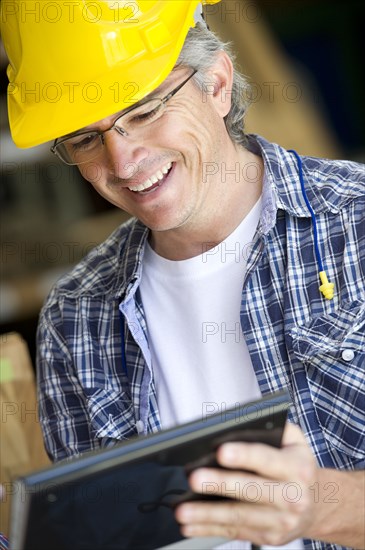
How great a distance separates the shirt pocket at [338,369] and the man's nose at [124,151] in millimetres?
487

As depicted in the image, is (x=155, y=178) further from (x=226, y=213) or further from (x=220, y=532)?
(x=220, y=532)

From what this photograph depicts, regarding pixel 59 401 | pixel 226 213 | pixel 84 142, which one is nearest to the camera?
pixel 84 142

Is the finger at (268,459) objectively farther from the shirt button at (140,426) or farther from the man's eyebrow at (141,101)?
the man's eyebrow at (141,101)

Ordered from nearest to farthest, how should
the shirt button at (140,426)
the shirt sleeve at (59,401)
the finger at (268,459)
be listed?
the finger at (268,459), the shirt button at (140,426), the shirt sleeve at (59,401)

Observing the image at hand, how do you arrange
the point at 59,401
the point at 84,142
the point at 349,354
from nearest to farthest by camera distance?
the point at 349,354 → the point at 84,142 → the point at 59,401

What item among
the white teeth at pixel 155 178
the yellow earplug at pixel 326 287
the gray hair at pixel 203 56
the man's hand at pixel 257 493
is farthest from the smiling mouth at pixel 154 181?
the man's hand at pixel 257 493

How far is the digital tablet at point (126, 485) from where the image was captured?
132 centimetres

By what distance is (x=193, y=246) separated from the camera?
2207 mm

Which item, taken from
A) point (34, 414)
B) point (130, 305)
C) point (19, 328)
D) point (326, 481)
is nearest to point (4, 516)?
point (34, 414)

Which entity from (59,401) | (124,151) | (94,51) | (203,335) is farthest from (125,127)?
(59,401)

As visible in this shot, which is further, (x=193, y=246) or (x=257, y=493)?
(x=193, y=246)

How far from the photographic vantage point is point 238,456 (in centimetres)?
142

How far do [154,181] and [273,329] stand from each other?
42 cm

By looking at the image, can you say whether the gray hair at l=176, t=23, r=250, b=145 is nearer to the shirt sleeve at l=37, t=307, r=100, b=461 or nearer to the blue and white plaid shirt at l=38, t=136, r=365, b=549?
the blue and white plaid shirt at l=38, t=136, r=365, b=549
